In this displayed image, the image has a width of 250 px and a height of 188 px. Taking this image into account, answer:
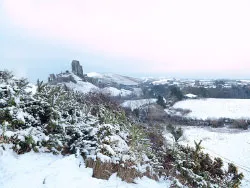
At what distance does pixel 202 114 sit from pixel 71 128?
6592 cm

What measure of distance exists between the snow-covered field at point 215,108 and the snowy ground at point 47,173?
63785 mm

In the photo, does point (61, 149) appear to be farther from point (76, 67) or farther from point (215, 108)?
point (76, 67)

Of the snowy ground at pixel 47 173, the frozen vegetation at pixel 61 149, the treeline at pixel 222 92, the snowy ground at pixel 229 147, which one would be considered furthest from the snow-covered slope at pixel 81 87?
the treeline at pixel 222 92

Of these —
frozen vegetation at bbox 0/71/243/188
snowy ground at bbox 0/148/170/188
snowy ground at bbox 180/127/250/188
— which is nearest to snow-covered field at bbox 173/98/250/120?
snowy ground at bbox 180/127/250/188

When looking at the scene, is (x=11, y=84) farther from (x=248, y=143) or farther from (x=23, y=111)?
(x=248, y=143)

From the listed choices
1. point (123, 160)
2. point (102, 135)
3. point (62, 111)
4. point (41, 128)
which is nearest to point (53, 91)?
point (62, 111)

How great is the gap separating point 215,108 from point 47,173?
246 feet

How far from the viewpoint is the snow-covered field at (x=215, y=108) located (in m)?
69.0

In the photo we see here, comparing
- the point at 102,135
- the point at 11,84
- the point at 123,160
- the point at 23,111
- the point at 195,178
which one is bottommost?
the point at 195,178

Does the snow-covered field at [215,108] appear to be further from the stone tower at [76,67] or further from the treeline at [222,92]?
the stone tower at [76,67]

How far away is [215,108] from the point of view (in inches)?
3029

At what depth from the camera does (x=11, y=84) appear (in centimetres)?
862

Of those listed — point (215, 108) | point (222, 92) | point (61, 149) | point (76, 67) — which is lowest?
point (222, 92)

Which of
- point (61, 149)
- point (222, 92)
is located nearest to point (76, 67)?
point (222, 92)
